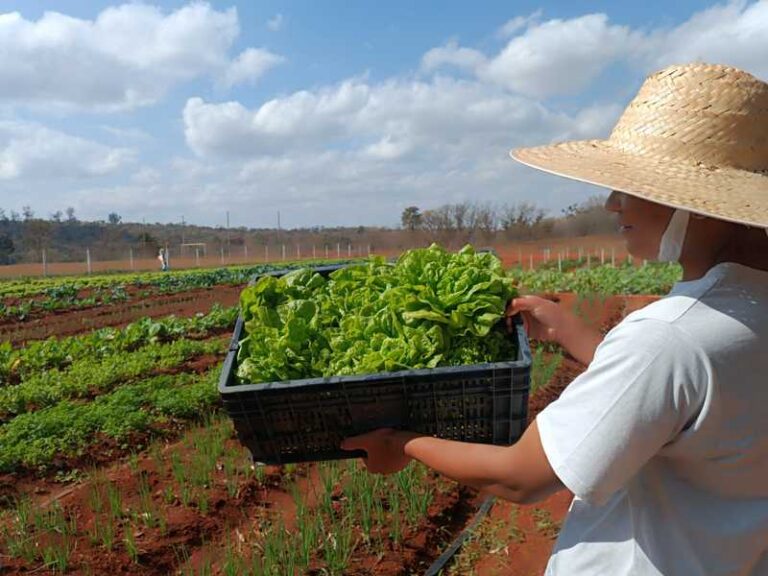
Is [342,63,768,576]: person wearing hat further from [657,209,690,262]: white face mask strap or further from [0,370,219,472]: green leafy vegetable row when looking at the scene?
[0,370,219,472]: green leafy vegetable row

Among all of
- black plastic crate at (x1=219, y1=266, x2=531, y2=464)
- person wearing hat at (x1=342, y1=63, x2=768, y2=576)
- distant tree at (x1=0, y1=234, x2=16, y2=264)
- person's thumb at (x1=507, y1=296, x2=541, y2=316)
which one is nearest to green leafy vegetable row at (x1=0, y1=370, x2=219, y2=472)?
black plastic crate at (x1=219, y1=266, x2=531, y2=464)

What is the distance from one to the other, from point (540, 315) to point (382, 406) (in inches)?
27.0

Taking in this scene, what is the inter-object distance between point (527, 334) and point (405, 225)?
37779 millimetres

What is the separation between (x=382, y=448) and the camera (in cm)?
199

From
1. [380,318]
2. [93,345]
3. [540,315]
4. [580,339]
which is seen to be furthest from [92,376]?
[580,339]

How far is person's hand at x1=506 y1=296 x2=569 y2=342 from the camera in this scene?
2.19 meters

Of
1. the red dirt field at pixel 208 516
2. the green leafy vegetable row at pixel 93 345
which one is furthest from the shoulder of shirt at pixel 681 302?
the green leafy vegetable row at pixel 93 345

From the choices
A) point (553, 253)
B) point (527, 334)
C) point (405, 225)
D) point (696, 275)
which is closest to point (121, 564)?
point (527, 334)

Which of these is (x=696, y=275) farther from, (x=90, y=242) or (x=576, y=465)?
(x=90, y=242)

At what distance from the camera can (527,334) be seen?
2393 millimetres

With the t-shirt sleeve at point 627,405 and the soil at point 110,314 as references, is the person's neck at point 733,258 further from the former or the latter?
the soil at point 110,314

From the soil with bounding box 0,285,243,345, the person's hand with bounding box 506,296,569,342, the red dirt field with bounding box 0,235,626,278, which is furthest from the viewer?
the red dirt field with bounding box 0,235,626,278

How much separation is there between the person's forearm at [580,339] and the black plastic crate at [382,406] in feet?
0.47

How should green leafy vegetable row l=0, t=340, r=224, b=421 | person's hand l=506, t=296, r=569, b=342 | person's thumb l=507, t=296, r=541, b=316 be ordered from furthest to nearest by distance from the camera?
green leafy vegetable row l=0, t=340, r=224, b=421 < person's thumb l=507, t=296, r=541, b=316 < person's hand l=506, t=296, r=569, b=342
